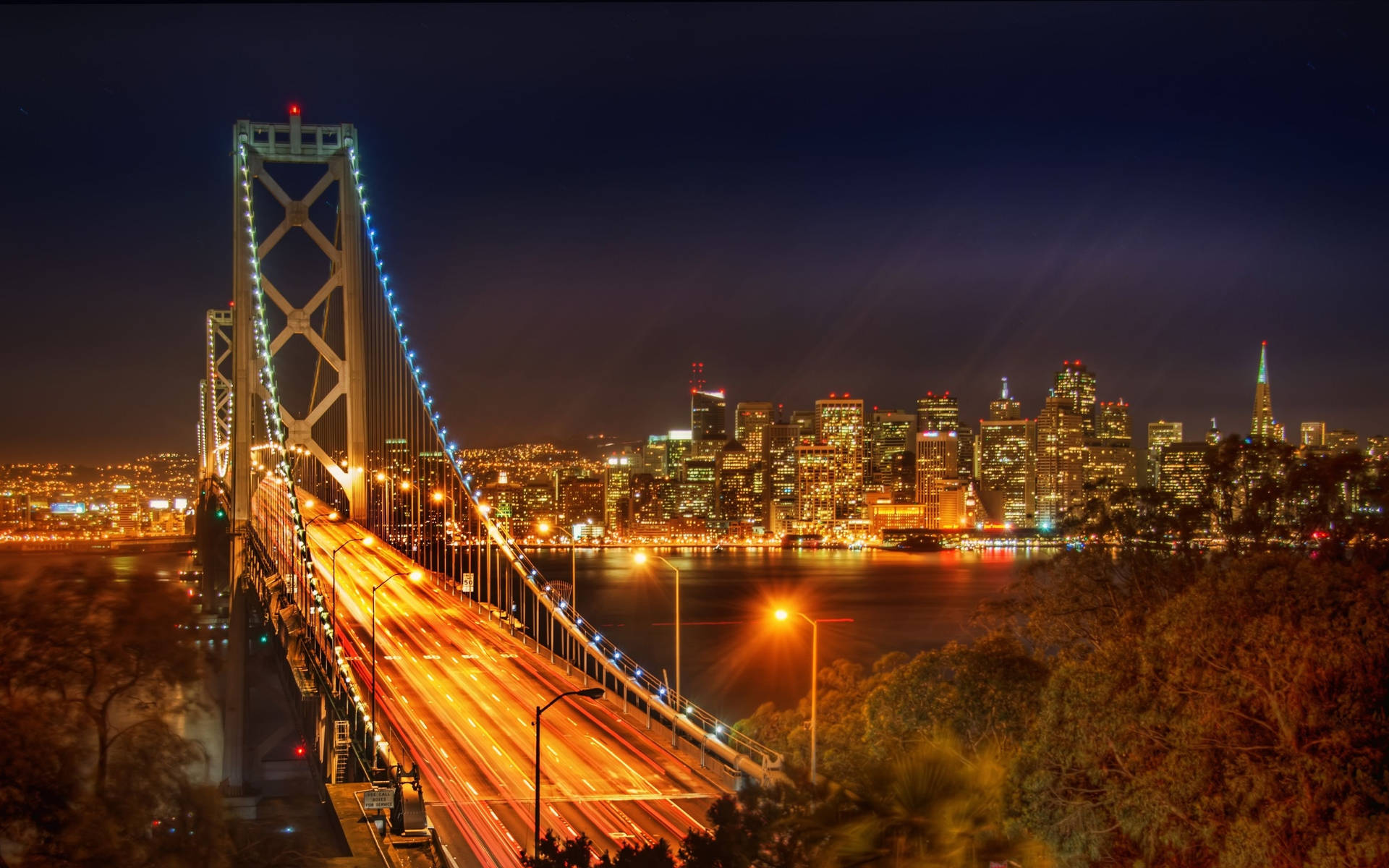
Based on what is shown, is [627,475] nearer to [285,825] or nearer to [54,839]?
[285,825]

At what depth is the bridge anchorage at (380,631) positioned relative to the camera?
1488 cm

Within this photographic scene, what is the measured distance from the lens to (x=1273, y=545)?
627 inches

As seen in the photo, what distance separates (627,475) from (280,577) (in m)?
118

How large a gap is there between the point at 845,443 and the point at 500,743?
138 meters

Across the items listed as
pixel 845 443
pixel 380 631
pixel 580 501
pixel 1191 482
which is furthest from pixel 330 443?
pixel 845 443

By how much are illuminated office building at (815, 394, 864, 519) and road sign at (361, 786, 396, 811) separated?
128 m

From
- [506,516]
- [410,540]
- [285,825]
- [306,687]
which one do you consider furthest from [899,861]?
[506,516]

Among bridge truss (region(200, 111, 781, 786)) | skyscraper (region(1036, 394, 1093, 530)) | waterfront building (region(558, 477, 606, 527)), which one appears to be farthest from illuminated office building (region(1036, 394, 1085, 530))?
bridge truss (region(200, 111, 781, 786))

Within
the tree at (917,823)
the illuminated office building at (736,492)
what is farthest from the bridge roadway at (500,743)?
the illuminated office building at (736,492)

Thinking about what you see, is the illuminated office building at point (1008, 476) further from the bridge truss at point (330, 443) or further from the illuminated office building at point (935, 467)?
the bridge truss at point (330, 443)

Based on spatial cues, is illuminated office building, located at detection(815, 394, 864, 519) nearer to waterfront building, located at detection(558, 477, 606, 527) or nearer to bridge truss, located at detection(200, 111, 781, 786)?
waterfront building, located at detection(558, 477, 606, 527)

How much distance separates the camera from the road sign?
42.6ft

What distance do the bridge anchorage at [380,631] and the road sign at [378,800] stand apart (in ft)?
0.54

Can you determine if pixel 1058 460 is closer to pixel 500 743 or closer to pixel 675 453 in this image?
pixel 675 453
